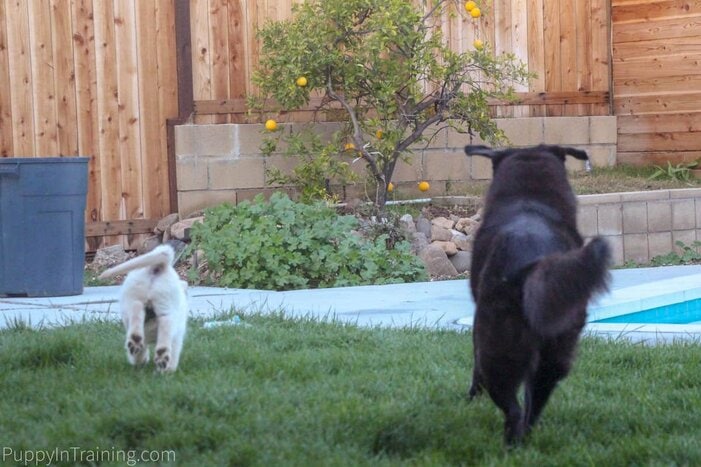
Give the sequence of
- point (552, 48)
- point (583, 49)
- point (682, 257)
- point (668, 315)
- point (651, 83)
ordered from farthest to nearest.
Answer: point (651, 83) → point (583, 49) → point (552, 48) → point (682, 257) → point (668, 315)

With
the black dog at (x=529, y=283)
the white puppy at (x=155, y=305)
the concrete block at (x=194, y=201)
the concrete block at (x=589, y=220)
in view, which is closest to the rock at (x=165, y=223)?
the concrete block at (x=194, y=201)

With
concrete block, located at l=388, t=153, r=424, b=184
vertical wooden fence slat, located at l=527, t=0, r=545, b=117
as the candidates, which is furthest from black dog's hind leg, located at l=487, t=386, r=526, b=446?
vertical wooden fence slat, located at l=527, t=0, r=545, b=117

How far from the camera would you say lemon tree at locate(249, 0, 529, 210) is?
895 centimetres

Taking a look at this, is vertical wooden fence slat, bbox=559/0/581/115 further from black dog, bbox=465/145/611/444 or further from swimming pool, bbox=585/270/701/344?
black dog, bbox=465/145/611/444

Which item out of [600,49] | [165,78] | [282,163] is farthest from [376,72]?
[600,49]

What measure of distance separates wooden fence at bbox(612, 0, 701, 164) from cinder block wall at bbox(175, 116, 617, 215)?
857mm

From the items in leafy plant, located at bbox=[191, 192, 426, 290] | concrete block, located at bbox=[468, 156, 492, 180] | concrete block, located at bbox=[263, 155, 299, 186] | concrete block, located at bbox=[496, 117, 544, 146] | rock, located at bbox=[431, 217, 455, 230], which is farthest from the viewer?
concrete block, located at bbox=[496, 117, 544, 146]

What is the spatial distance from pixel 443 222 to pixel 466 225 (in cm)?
21

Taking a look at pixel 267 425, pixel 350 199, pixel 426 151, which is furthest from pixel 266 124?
pixel 267 425

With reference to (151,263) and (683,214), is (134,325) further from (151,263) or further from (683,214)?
(683,214)

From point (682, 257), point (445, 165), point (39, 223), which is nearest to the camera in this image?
point (39, 223)

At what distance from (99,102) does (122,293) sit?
16.8ft

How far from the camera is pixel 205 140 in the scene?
9.41 metres

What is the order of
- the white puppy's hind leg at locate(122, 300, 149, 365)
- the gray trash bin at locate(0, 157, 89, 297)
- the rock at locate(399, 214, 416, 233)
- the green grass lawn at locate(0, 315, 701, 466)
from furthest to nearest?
the rock at locate(399, 214, 416, 233) → the gray trash bin at locate(0, 157, 89, 297) → the white puppy's hind leg at locate(122, 300, 149, 365) → the green grass lawn at locate(0, 315, 701, 466)
